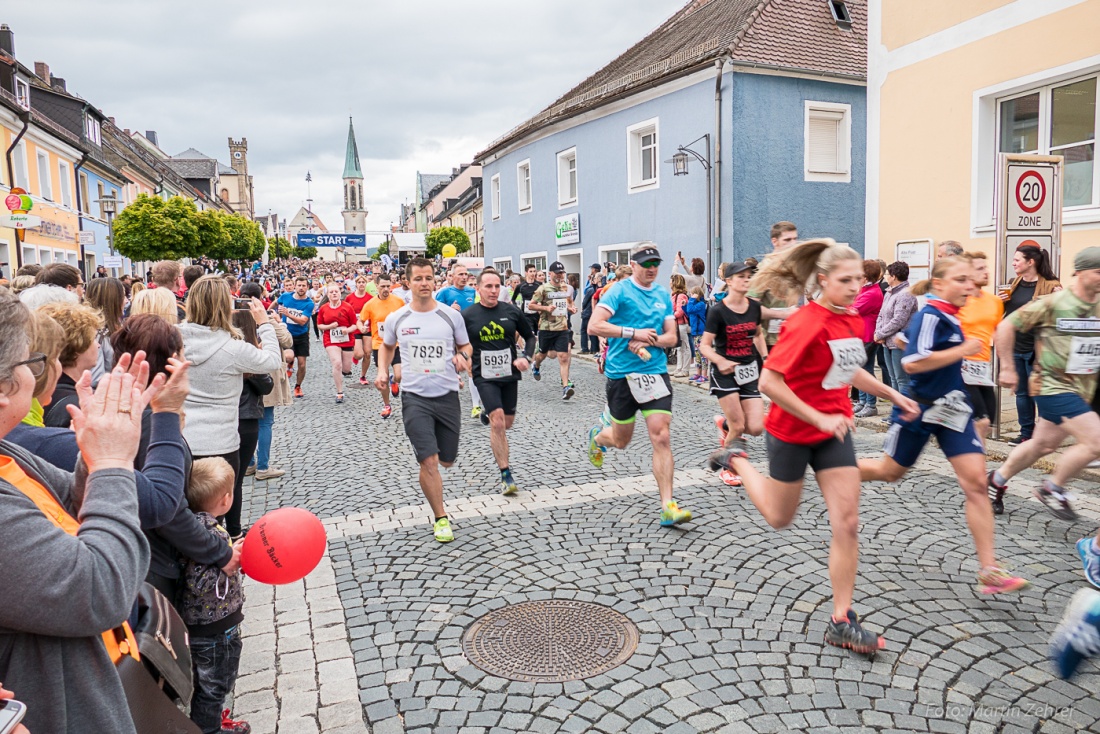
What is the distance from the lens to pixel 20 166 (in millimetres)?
25969

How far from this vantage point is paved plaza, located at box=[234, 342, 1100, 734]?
3.22 m

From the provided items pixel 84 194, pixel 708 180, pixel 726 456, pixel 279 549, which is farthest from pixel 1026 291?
pixel 84 194

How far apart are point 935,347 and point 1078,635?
2.37m

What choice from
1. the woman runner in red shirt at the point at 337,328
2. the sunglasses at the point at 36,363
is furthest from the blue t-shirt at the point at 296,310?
the sunglasses at the point at 36,363

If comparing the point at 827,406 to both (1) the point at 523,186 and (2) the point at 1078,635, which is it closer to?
(2) the point at 1078,635

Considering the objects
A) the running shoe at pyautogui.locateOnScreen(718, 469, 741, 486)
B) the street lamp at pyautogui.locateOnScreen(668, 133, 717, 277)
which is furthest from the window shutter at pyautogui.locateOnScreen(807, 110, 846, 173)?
the running shoe at pyautogui.locateOnScreen(718, 469, 741, 486)

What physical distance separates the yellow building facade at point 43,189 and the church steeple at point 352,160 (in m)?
133

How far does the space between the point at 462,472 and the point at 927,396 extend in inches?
163

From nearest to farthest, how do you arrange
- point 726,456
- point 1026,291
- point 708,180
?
point 726,456 < point 1026,291 < point 708,180

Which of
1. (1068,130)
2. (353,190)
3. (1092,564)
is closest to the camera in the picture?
(1092,564)

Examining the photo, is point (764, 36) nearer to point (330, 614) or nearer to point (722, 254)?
point (722, 254)

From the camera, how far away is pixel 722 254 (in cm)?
1777

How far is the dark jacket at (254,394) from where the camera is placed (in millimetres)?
5547

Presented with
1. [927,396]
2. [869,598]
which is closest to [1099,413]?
[927,396]
